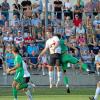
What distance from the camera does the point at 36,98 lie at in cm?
1883

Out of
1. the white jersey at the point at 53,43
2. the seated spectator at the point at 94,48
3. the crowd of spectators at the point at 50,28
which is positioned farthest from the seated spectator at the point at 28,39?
the white jersey at the point at 53,43

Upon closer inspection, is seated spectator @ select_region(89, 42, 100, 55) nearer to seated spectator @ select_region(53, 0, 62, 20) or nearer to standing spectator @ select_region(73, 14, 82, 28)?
standing spectator @ select_region(73, 14, 82, 28)

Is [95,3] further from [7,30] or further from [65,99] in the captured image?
[65,99]

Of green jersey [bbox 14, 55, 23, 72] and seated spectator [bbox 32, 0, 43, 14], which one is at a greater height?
seated spectator [bbox 32, 0, 43, 14]

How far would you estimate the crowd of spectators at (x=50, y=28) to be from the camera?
26.8 metres

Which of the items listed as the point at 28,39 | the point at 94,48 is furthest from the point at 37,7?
the point at 94,48

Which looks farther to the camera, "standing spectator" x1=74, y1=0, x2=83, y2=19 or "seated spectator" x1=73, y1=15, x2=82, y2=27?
"standing spectator" x1=74, y1=0, x2=83, y2=19

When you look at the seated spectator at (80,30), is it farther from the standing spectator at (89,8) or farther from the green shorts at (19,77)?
the green shorts at (19,77)

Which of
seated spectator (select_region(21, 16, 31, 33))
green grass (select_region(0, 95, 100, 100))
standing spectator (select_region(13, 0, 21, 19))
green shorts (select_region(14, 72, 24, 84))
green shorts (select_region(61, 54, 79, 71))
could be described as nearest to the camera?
green shorts (select_region(14, 72, 24, 84))

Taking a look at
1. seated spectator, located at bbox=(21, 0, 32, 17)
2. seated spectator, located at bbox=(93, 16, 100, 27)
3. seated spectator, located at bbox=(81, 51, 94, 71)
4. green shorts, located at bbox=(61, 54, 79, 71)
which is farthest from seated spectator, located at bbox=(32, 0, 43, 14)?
green shorts, located at bbox=(61, 54, 79, 71)

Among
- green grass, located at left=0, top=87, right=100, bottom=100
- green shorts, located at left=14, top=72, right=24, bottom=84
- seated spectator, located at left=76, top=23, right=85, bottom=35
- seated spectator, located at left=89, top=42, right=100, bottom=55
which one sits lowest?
green grass, located at left=0, top=87, right=100, bottom=100

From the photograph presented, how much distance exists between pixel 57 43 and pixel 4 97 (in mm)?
4589

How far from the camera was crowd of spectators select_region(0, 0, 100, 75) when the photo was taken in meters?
26.8

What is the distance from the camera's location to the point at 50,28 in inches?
1041
